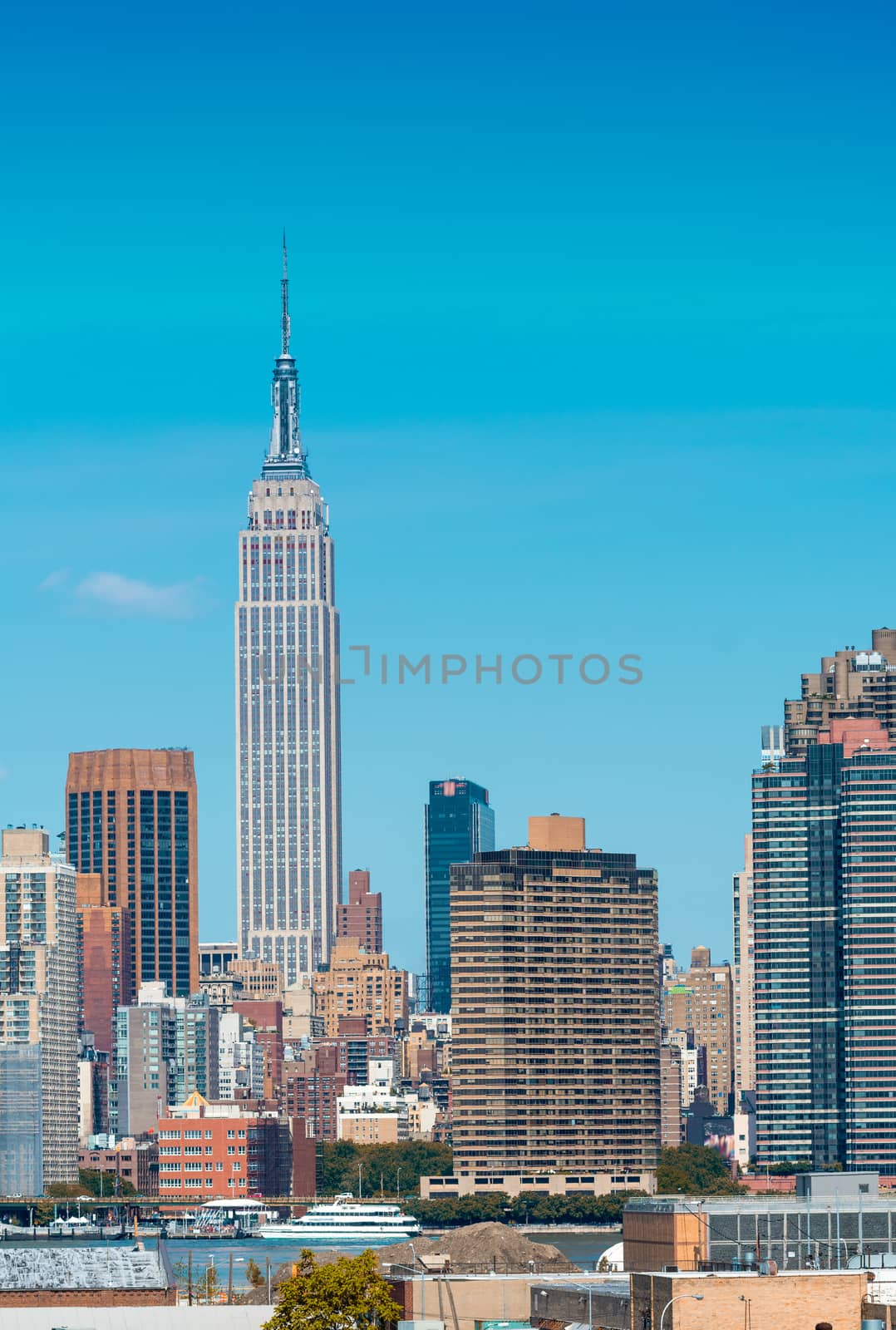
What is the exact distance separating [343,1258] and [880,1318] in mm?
13288

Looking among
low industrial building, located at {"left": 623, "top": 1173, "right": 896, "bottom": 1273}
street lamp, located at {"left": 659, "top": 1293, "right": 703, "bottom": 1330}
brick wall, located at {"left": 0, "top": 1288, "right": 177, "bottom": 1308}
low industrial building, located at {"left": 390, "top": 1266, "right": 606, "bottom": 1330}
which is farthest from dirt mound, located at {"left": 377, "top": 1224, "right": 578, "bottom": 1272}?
street lamp, located at {"left": 659, "top": 1293, "right": 703, "bottom": 1330}

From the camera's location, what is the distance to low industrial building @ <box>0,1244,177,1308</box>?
73.7 meters

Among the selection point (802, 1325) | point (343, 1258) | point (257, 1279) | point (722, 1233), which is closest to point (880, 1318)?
point (802, 1325)

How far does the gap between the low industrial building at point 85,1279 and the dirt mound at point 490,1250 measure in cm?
2705

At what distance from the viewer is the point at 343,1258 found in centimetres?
5859

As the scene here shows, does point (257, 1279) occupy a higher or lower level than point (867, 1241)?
lower

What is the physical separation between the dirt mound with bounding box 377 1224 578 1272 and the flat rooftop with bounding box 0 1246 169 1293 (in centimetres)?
2697

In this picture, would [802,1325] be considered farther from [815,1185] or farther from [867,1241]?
[815,1185]

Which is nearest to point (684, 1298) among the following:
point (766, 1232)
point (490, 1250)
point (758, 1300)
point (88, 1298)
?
point (758, 1300)

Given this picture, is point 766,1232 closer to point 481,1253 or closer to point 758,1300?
point 758,1300

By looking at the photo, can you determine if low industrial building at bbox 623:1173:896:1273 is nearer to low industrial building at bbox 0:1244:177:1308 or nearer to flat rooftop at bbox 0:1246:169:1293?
low industrial building at bbox 0:1244:177:1308

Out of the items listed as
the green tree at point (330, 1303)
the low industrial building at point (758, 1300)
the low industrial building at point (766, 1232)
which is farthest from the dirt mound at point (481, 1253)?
the low industrial building at point (758, 1300)

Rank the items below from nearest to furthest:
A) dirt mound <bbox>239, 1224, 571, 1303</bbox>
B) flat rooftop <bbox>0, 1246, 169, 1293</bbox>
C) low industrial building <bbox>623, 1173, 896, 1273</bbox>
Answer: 1. low industrial building <bbox>623, 1173, 896, 1273</bbox>
2. flat rooftop <bbox>0, 1246, 169, 1293</bbox>
3. dirt mound <bbox>239, 1224, 571, 1303</bbox>

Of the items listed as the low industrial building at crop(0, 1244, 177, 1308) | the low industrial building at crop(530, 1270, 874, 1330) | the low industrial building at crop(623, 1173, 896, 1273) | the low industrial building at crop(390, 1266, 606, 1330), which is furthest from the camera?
the low industrial building at crop(0, 1244, 177, 1308)
